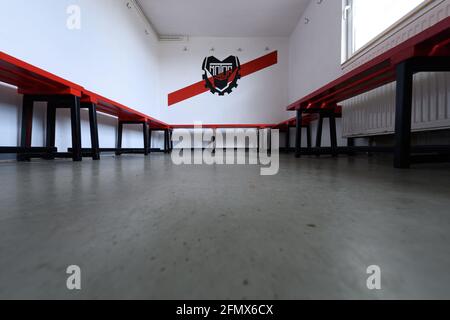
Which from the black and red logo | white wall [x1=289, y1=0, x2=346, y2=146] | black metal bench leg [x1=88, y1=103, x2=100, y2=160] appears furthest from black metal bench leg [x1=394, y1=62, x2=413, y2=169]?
the black and red logo

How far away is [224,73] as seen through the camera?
20.0ft

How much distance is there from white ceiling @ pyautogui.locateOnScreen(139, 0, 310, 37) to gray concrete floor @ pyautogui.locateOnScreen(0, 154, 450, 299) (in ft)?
16.9

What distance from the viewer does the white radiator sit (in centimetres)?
183

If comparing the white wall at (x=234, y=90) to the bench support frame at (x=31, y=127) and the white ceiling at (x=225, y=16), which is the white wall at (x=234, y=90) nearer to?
the white ceiling at (x=225, y=16)

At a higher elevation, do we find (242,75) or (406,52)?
(242,75)

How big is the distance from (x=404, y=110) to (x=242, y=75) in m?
5.29

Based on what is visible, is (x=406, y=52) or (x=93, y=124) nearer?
(x=406, y=52)

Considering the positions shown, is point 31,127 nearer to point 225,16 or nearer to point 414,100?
point 414,100

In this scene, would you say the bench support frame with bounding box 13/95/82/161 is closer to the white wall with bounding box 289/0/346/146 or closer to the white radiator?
the white radiator

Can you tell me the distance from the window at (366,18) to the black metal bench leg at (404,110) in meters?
1.61

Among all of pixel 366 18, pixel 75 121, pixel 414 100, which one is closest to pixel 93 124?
pixel 75 121

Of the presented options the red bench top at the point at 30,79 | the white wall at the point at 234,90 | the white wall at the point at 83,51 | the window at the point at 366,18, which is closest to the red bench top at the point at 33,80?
the red bench top at the point at 30,79

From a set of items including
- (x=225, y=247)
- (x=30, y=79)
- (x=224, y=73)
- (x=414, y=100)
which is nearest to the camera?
(x=225, y=247)
